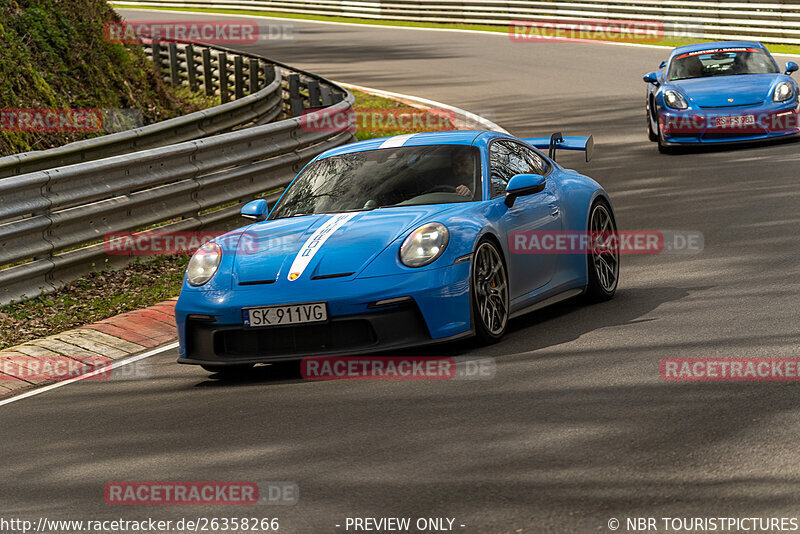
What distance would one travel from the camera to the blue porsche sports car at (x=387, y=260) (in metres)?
Result: 6.83

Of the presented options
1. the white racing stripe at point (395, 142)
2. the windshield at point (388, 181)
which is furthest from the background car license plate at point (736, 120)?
the windshield at point (388, 181)

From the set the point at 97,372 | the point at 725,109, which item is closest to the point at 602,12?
the point at 725,109

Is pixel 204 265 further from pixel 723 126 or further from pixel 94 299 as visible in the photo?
pixel 723 126

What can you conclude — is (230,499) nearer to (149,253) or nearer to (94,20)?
(149,253)

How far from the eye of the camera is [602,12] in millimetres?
34812

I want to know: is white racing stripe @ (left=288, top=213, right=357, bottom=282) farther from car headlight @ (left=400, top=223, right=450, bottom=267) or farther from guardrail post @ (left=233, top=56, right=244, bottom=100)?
guardrail post @ (left=233, top=56, right=244, bottom=100)

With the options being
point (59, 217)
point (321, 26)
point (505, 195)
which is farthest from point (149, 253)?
point (321, 26)

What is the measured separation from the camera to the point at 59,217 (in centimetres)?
943

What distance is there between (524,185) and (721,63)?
416 inches

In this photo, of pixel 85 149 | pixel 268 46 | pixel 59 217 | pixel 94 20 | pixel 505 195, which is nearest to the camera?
pixel 505 195

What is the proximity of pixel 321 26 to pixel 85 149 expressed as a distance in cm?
3134

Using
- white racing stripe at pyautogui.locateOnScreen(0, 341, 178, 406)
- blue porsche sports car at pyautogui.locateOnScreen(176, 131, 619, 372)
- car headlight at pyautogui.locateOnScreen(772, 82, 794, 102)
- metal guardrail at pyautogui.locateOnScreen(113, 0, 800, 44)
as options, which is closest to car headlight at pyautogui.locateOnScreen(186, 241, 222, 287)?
blue porsche sports car at pyautogui.locateOnScreen(176, 131, 619, 372)

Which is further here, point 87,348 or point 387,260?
point 87,348

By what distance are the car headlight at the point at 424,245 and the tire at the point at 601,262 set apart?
178cm
